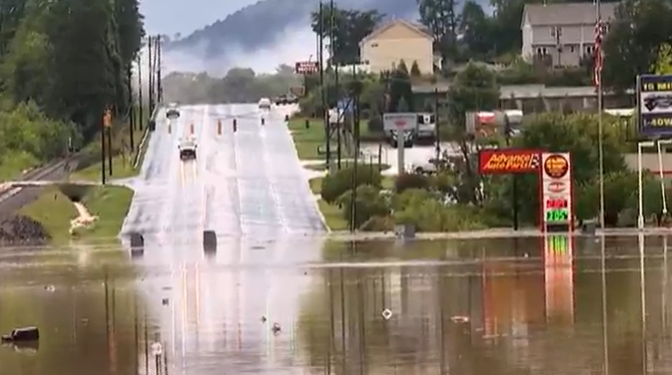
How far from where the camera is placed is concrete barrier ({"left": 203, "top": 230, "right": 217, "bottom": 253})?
56.8m

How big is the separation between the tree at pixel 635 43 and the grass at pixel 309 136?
16888mm

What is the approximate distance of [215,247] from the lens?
57469 mm

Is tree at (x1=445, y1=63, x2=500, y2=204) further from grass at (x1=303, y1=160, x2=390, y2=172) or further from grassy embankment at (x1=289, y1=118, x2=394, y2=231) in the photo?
grass at (x1=303, y1=160, x2=390, y2=172)

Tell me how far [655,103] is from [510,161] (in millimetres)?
6012

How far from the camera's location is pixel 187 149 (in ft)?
303

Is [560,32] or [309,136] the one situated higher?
[560,32]

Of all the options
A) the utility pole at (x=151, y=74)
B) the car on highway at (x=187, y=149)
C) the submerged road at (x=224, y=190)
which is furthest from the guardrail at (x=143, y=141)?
the utility pole at (x=151, y=74)

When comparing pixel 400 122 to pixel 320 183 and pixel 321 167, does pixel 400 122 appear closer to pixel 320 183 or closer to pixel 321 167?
pixel 321 167

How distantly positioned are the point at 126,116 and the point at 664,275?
248ft

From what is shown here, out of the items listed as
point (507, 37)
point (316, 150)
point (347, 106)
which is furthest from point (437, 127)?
point (507, 37)

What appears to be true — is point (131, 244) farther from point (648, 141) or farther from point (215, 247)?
point (648, 141)

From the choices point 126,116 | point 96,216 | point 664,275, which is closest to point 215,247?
point 96,216

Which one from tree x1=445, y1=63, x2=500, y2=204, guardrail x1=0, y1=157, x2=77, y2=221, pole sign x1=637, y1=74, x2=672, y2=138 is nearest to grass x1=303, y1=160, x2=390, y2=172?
tree x1=445, y1=63, x2=500, y2=204

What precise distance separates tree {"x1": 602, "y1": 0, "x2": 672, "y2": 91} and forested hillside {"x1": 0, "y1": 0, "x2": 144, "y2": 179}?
33.2 m
